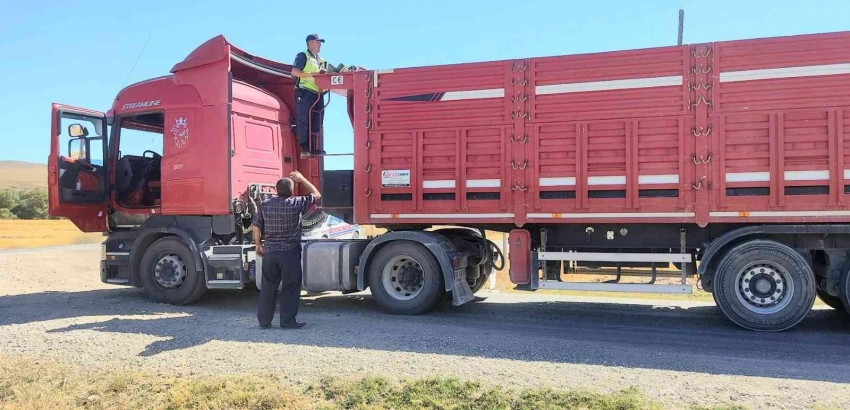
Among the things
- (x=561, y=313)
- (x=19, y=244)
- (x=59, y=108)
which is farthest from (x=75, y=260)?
(x=561, y=313)

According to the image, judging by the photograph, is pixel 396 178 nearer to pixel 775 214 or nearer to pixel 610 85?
pixel 610 85

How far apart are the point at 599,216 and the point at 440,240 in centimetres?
205

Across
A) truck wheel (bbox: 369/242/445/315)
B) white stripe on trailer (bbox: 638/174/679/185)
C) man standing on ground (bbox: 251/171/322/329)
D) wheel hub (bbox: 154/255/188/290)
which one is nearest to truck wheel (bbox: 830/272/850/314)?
white stripe on trailer (bbox: 638/174/679/185)

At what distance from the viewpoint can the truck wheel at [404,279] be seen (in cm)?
775

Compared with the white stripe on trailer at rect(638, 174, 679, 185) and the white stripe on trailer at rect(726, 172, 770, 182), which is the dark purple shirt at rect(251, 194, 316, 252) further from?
the white stripe on trailer at rect(726, 172, 770, 182)

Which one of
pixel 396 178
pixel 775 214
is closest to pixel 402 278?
pixel 396 178

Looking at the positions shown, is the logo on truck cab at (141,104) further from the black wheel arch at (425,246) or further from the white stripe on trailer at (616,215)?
the white stripe on trailer at (616,215)

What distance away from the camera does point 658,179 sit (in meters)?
7.05

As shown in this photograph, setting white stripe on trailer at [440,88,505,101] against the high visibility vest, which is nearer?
white stripe on trailer at [440,88,505,101]

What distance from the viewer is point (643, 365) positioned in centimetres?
516

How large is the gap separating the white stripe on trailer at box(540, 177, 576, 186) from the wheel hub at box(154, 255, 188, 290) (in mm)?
5265

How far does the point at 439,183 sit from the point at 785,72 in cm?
416

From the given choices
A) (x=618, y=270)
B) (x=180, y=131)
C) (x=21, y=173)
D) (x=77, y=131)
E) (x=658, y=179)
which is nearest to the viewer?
(x=658, y=179)

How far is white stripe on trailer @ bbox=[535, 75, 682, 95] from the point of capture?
7.00 meters
